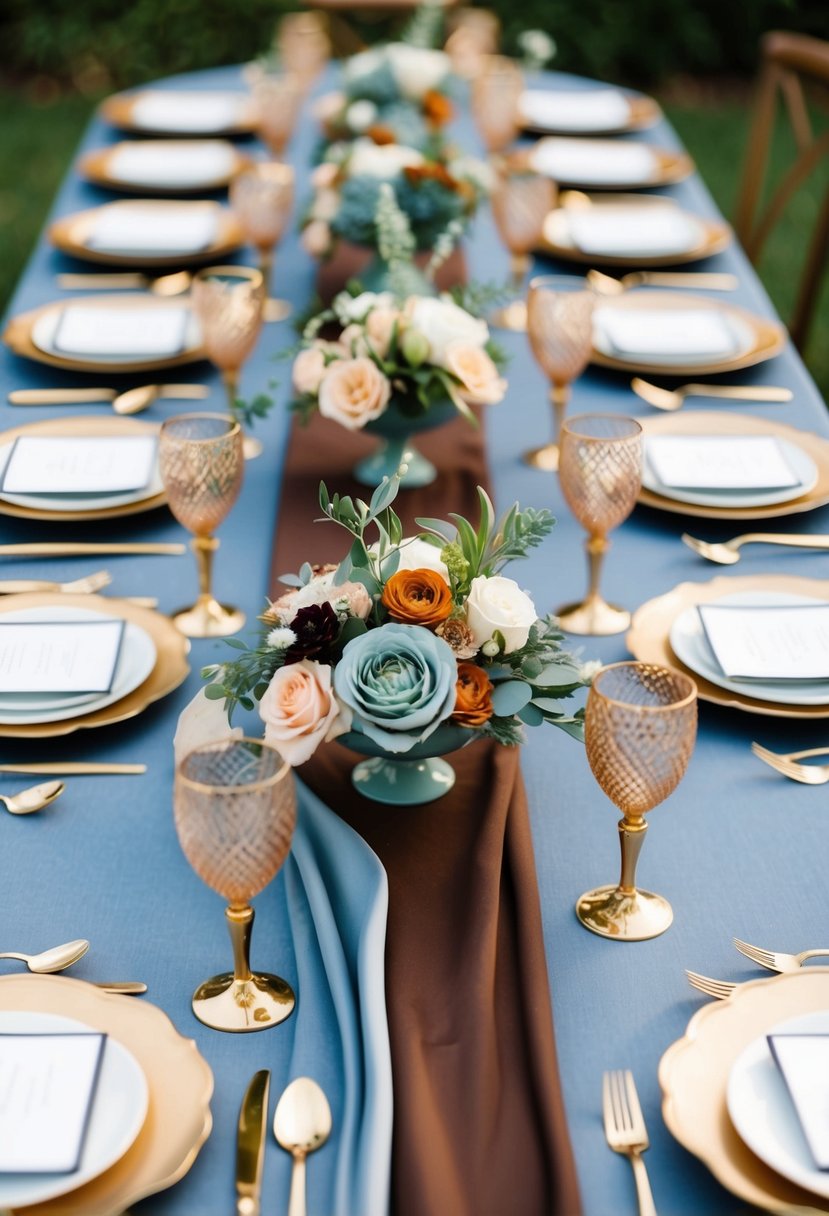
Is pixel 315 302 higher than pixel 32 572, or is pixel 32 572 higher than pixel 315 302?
pixel 315 302

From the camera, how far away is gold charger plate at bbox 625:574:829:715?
1.37 meters

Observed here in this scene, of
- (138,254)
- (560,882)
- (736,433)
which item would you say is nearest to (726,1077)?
(560,882)

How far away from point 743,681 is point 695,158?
5.23 meters

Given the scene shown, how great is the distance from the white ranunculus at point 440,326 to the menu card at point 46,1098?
3.09 ft

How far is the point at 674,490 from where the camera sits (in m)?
1.77

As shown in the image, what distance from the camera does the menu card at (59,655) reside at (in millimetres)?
1381

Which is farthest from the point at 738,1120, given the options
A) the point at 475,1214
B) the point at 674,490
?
the point at 674,490

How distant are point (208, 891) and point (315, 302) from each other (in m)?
0.97

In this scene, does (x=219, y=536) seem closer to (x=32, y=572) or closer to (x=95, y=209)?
(x=32, y=572)

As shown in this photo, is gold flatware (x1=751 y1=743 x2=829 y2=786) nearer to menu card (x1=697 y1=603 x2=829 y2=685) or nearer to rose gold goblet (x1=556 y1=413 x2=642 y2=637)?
menu card (x1=697 y1=603 x2=829 y2=685)

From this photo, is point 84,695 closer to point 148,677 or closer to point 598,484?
point 148,677

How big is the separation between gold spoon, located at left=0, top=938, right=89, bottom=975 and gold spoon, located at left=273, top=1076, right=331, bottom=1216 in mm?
210

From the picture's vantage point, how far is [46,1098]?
92cm

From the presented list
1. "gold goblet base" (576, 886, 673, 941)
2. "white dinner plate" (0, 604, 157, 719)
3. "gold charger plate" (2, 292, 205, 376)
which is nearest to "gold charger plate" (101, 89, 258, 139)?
"gold charger plate" (2, 292, 205, 376)
